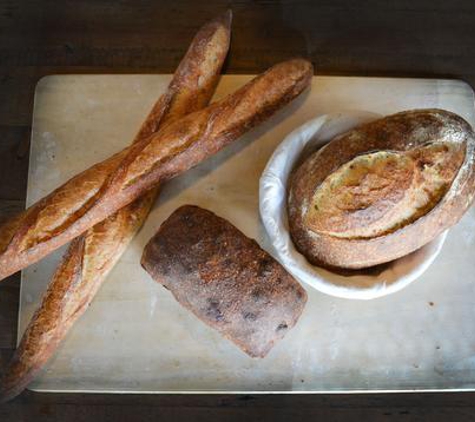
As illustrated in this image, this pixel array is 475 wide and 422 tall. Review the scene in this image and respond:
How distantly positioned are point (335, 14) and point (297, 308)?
766 mm

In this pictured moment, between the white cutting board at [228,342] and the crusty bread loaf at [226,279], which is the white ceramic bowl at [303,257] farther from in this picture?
the white cutting board at [228,342]

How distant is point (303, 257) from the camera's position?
3.03 feet

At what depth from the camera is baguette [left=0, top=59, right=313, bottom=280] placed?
0.94 m

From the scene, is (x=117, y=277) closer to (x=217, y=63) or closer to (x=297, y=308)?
(x=297, y=308)

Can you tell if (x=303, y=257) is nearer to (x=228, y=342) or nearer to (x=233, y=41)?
(x=228, y=342)

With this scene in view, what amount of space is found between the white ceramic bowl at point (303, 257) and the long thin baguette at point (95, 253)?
26 centimetres

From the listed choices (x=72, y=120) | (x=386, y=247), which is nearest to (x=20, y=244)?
(x=72, y=120)

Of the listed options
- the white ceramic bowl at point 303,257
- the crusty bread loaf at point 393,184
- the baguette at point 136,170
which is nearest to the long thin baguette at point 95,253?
the baguette at point 136,170

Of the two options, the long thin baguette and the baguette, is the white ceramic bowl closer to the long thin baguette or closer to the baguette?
the baguette

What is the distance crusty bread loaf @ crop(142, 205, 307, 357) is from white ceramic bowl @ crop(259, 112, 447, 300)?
0.04 meters

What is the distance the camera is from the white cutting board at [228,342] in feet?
3.46

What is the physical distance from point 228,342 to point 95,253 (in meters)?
0.35

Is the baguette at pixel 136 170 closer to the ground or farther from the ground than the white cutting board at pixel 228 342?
farther from the ground

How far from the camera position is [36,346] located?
98 centimetres
